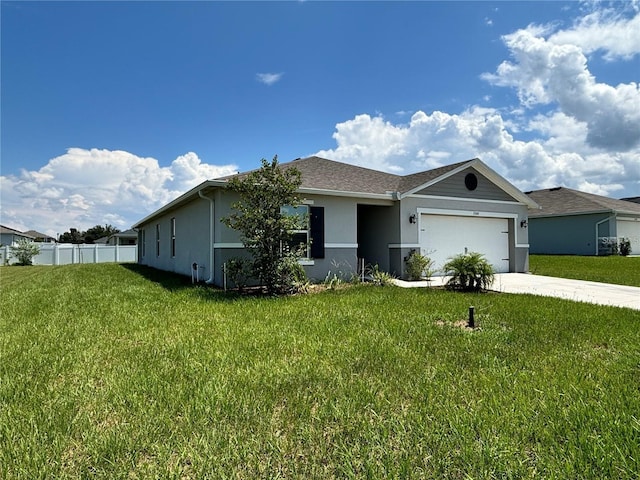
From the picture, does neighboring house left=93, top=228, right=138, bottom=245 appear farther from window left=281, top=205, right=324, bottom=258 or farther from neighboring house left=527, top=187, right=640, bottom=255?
neighboring house left=527, top=187, right=640, bottom=255

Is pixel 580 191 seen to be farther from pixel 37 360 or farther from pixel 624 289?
pixel 37 360

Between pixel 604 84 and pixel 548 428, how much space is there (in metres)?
18.4

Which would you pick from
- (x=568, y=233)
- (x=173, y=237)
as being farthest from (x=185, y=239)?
(x=568, y=233)

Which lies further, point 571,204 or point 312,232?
point 571,204

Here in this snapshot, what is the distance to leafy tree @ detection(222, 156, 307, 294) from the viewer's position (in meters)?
8.93

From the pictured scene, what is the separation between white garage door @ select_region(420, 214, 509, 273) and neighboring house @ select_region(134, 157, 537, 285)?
0.12ft

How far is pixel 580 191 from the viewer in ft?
93.1

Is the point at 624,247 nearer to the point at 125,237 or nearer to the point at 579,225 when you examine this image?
the point at 579,225

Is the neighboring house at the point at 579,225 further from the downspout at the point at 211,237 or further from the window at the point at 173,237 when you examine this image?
the downspout at the point at 211,237

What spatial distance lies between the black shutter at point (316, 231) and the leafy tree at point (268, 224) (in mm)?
1943

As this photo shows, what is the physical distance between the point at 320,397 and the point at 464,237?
1203 cm

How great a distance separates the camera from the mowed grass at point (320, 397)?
2.37 m

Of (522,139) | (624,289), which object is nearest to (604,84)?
(522,139)

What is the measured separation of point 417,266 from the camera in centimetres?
1194
